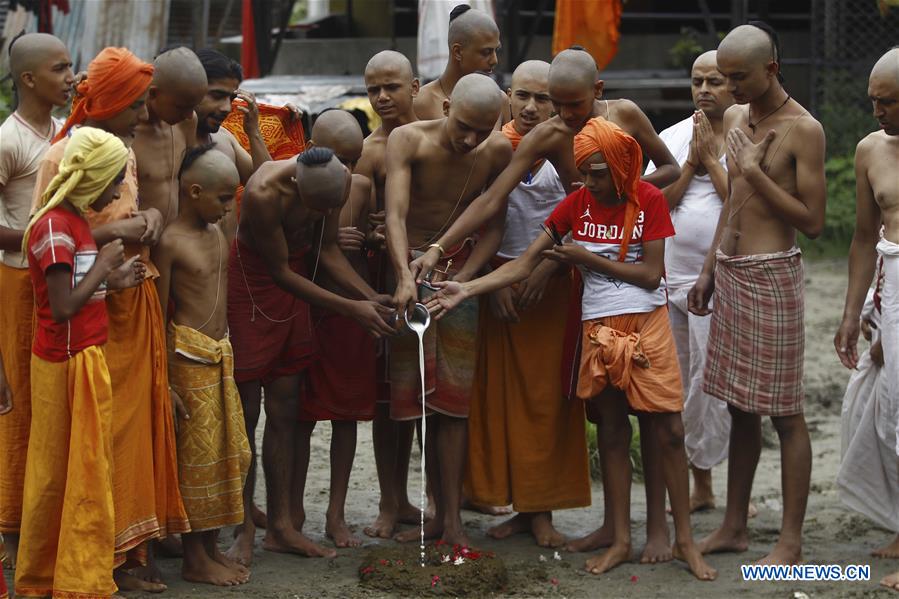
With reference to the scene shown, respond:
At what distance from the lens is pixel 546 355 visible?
18.7ft

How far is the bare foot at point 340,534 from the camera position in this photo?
5.65 metres

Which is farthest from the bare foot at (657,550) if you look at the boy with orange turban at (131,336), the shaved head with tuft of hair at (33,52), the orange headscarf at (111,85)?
the shaved head with tuft of hair at (33,52)

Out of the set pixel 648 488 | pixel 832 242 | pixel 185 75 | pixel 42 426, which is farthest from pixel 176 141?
pixel 832 242

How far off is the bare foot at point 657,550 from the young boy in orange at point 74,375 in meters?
2.23

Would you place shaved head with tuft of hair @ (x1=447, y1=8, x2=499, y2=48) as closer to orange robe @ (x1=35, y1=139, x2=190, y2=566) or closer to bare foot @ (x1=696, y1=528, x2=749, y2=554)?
orange robe @ (x1=35, y1=139, x2=190, y2=566)

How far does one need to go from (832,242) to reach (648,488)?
843 cm

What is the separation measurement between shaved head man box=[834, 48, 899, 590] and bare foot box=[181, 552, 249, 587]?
8.64 ft

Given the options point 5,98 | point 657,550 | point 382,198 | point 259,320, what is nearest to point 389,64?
point 382,198

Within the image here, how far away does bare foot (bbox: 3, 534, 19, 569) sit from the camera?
16.2 ft

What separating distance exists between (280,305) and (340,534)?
1.10 metres

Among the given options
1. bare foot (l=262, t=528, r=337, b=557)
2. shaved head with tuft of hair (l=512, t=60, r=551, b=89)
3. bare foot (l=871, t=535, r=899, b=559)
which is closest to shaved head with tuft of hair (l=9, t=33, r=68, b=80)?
shaved head with tuft of hair (l=512, t=60, r=551, b=89)

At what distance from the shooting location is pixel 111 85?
4723 millimetres

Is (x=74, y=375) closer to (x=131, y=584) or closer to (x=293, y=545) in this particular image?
(x=131, y=584)

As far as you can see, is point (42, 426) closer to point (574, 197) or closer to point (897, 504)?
point (574, 197)
